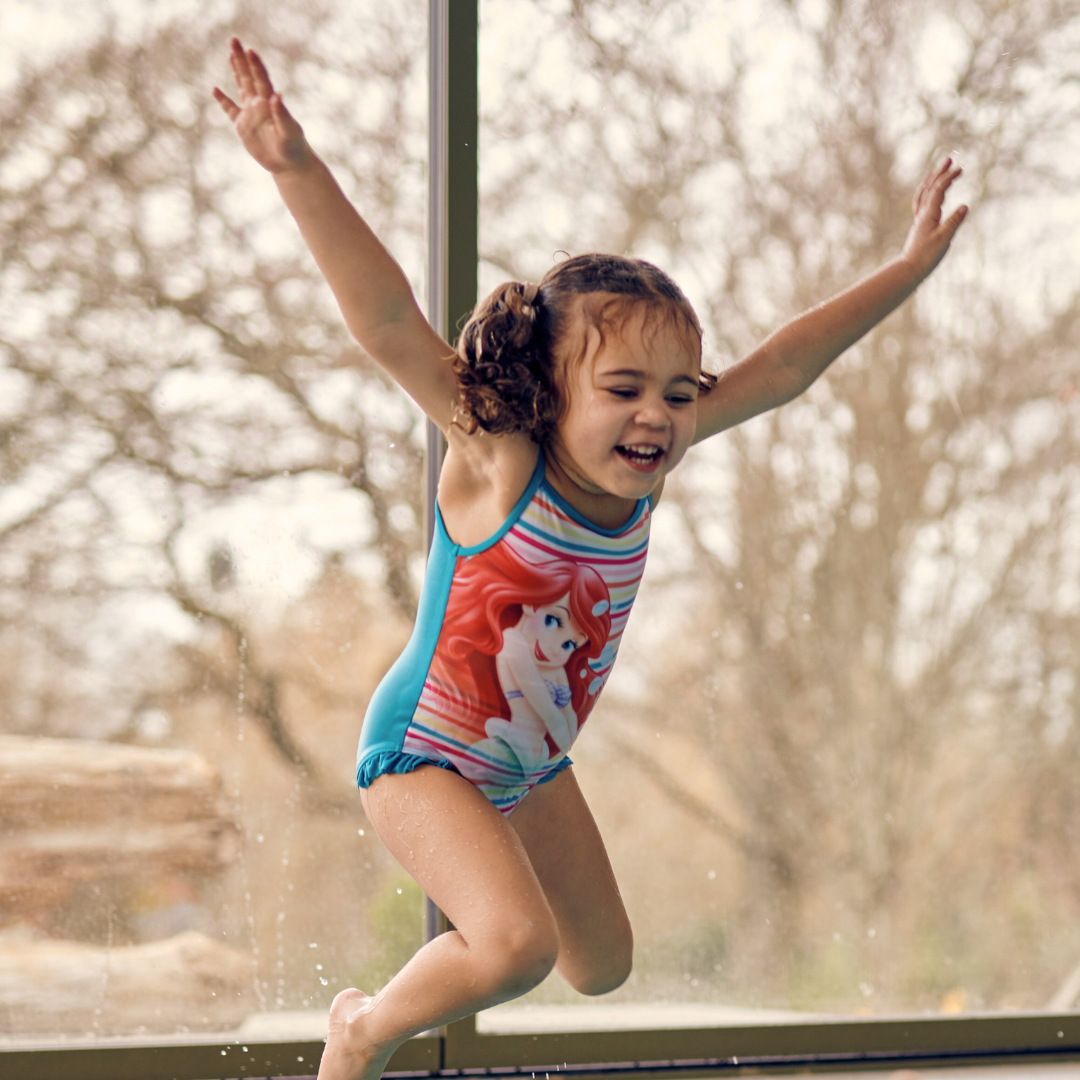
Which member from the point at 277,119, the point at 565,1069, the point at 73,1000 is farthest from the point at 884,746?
the point at 277,119

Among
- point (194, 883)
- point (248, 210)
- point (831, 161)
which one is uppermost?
point (831, 161)

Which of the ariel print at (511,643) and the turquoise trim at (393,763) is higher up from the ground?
the ariel print at (511,643)

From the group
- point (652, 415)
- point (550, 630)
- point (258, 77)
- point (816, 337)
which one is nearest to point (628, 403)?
point (652, 415)

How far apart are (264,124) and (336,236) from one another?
0.12 metres

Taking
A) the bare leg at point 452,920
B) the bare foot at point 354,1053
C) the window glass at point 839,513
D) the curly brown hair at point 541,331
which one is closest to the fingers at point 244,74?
the curly brown hair at point 541,331

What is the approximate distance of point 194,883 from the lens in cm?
173

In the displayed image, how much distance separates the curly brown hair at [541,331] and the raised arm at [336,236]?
6 cm

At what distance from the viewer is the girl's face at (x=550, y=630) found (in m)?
1.16

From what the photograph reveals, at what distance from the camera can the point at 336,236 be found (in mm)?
1075

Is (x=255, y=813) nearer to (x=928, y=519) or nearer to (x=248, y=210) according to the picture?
(x=248, y=210)

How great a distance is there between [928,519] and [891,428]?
20cm

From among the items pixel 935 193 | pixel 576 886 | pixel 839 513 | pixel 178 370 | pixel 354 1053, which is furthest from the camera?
pixel 839 513

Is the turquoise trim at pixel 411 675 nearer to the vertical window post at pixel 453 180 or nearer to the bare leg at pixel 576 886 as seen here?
the bare leg at pixel 576 886

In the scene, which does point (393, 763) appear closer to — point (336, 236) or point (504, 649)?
point (504, 649)
